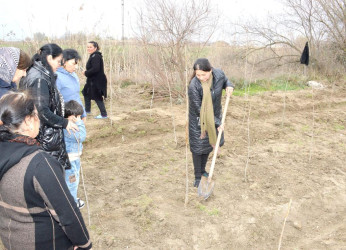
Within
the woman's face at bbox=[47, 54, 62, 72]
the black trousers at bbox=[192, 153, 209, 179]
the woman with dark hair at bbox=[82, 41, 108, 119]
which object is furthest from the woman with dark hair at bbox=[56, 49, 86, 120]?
the woman with dark hair at bbox=[82, 41, 108, 119]

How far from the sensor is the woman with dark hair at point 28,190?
49.3 inches

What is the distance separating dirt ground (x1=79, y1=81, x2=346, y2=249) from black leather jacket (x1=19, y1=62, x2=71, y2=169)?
2.97ft

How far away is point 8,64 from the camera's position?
199 cm

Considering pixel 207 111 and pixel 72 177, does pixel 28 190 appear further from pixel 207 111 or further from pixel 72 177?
pixel 207 111

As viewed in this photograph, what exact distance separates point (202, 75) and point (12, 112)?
1975 millimetres

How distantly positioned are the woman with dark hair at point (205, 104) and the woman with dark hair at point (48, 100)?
4.11 feet

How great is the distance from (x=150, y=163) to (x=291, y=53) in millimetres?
9998

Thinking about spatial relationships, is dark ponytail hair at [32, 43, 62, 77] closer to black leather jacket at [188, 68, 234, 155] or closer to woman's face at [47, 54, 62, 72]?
woman's face at [47, 54, 62, 72]

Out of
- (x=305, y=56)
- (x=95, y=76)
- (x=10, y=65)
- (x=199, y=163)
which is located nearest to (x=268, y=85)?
(x=305, y=56)

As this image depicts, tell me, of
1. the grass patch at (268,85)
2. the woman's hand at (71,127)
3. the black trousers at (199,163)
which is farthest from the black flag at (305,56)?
the woman's hand at (71,127)

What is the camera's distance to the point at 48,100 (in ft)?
Result: 7.50

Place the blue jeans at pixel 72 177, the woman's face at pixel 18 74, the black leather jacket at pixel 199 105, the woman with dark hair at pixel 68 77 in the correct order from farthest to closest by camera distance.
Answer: the black leather jacket at pixel 199 105, the woman with dark hair at pixel 68 77, the blue jeans at pixel 72 177, the woman's face at pixel 18 74

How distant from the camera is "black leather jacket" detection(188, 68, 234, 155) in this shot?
10.1 ft

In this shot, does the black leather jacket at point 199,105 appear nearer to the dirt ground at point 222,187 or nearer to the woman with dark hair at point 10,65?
the dirt ground at point 222,187
